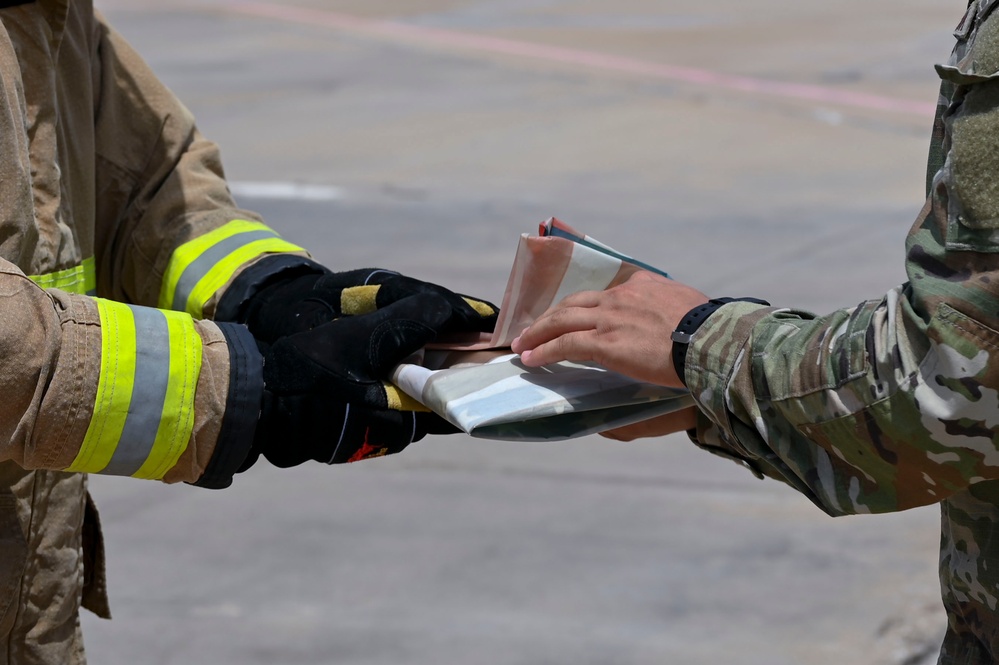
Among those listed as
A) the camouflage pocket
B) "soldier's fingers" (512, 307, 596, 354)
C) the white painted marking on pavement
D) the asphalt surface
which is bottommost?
the white painted marking on pavement

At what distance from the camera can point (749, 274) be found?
6551mm

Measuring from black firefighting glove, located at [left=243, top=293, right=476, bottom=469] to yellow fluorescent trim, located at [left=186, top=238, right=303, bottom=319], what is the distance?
434 mm

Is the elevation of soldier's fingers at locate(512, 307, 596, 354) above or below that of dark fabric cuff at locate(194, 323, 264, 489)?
above

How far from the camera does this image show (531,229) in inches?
285

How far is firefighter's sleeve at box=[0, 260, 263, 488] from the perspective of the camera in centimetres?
170

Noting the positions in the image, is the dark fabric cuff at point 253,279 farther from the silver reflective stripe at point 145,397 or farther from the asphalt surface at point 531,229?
the asphalt surface at point 531,229

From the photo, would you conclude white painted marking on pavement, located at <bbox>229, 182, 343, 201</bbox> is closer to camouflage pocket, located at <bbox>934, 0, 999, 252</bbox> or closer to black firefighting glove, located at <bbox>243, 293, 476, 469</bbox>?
black firefighting glove, located at <bbox>243, 293, 476, 469</bbox>

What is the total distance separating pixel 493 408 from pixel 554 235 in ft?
1.06

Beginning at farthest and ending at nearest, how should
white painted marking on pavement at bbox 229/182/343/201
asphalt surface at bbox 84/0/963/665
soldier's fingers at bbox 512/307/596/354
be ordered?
white painted marking on pavement at bbox 229/182/343/201 < asphalt surface at bbox 84/0/963/665 < soldier's fingers at bbox 512/307/596/354

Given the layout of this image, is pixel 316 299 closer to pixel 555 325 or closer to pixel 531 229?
pixel 555 325

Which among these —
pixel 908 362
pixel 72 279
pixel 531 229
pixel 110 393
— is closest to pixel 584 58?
pixel 531 229

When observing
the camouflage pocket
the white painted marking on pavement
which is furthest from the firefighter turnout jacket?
the white painted marking on pavement

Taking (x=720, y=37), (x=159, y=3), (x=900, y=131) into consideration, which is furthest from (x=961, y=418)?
(x=159, y=3)

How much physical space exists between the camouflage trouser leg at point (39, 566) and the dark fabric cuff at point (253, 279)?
0.43 m
